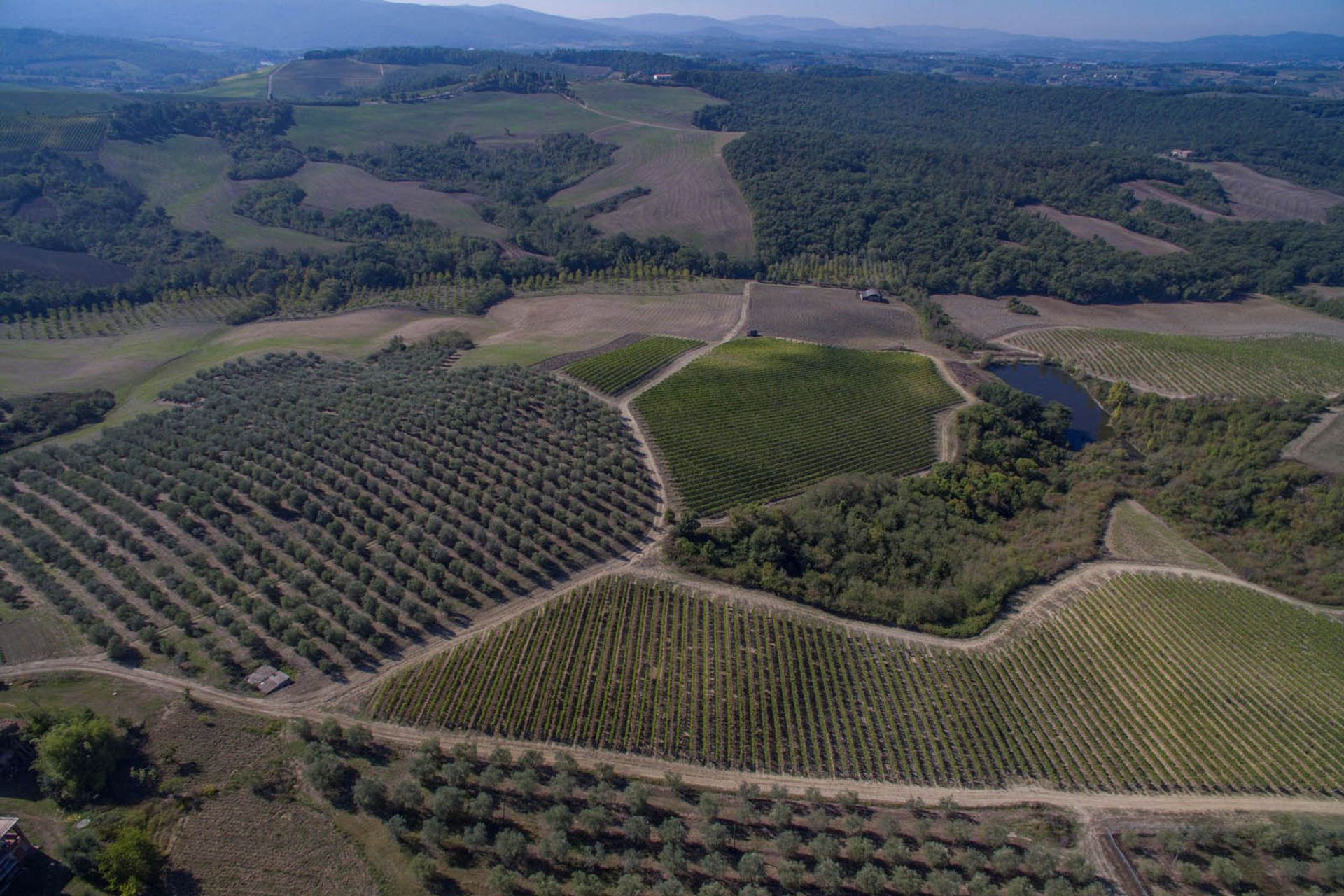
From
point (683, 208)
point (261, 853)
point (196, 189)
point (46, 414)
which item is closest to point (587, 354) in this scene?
point (46, 414)

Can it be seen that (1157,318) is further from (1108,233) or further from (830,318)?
(830,318)

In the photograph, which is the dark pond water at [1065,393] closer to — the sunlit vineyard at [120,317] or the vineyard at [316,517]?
the vineyard at [316,517]

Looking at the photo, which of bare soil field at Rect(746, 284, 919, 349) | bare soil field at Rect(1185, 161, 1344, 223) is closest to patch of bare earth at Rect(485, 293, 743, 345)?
bare soil field at Rect(746, 284, 919, 349)

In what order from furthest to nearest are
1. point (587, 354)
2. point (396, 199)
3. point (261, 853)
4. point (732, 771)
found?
point (396, 199), point (587, 354), point (732, 771), point (261, 853)

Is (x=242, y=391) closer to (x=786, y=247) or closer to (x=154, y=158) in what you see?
(x=786, y=247)

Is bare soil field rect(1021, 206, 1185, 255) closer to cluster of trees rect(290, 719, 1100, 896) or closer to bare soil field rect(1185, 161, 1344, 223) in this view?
bare soil field rect(1185, 161, 1344, 223)

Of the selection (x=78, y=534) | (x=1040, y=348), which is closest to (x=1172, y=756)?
(x=1040, y=348)
